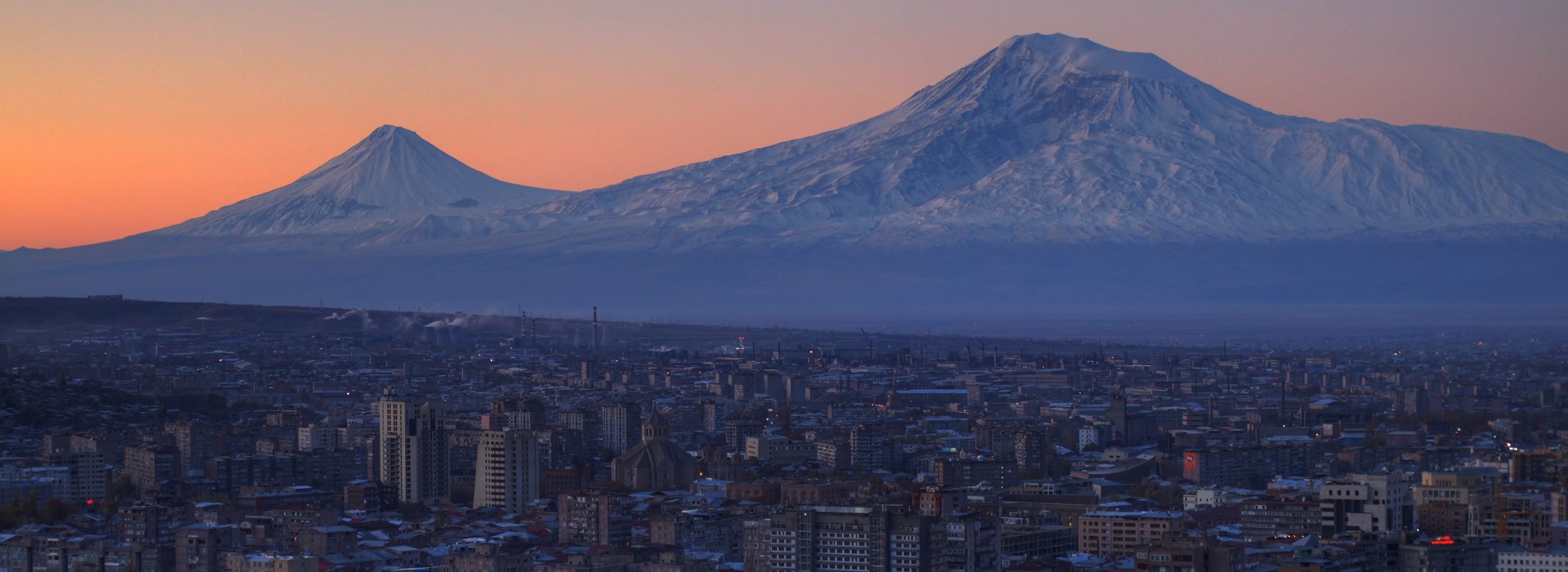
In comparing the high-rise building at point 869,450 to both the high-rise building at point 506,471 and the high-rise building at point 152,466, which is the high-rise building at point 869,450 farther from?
the high-rise building at point 152,466

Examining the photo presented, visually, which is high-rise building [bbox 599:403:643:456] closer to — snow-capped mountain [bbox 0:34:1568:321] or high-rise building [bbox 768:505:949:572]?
high-rise building [bbox 768:505:949:572]

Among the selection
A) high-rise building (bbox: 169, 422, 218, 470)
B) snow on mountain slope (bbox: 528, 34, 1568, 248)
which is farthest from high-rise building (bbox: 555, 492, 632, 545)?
snow on mountain slope (bbox: 528, 34, 1568, 248)

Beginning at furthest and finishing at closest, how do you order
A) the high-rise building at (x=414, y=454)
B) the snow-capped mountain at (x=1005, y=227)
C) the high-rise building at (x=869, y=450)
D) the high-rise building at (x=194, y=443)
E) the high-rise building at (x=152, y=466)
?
1. the snow-capped mountain at (x=1005, y=227)
2. the high-rise building at (x=869, y=450)
3. the high-rise building at (x=194, y=443)
4. the high-rise building at (x=152, y=466)
5. the high-rise building at (x=414, y=454)

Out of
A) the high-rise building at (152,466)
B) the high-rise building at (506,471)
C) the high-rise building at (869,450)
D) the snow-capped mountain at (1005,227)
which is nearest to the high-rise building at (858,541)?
the high-rise building at (506,471)

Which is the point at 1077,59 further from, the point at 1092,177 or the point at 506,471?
the point at 506,471

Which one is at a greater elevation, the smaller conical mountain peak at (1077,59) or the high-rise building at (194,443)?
the smaller conical mountain peak at (1077,59)

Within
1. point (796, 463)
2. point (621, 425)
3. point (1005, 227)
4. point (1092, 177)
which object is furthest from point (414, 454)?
point (1092, 177)
